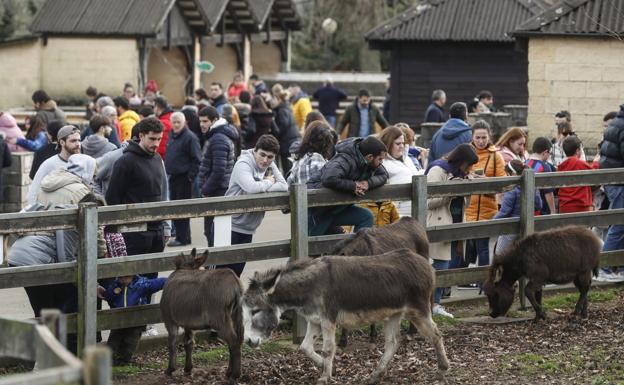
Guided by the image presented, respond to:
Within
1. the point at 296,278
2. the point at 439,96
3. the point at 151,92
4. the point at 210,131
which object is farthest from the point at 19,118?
the point at 296,278

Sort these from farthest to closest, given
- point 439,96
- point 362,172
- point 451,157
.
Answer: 1. point 439,96
2. point 451,157
3. point 362,172

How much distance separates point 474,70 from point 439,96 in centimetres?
989

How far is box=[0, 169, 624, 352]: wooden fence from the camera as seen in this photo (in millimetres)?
9883

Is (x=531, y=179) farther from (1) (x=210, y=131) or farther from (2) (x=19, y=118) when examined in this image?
(2) (x=19, y=118)

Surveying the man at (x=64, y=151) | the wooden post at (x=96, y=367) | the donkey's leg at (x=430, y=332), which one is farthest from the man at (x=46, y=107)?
the wooden post at (x=96, y=367)

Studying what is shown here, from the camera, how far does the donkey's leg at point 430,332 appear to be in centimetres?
1000

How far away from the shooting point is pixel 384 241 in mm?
10922

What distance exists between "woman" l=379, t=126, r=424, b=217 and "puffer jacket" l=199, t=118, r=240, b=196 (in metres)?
3.23

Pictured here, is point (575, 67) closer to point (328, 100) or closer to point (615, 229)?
point (615, 229)

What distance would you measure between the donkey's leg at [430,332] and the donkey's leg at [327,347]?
69 cm

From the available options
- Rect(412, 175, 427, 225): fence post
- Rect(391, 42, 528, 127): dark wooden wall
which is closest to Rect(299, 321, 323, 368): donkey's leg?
Rect(412, 175, 427, 225): fence post

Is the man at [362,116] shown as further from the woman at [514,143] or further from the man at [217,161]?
the woman at [514,143]

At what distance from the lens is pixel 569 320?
40.7 ft

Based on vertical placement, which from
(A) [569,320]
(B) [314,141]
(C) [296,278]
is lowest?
(A) [569,320]
